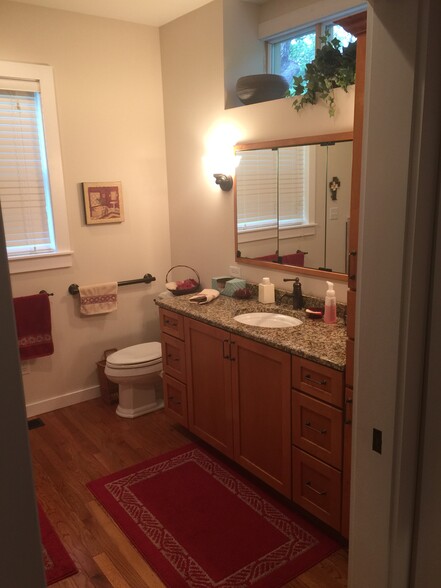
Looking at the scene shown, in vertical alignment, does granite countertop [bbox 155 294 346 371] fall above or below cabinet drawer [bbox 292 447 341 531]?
above

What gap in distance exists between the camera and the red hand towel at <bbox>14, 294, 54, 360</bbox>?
335cm

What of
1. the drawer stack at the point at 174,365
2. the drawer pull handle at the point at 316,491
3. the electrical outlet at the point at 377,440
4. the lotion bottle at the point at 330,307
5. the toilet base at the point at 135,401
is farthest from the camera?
the toilet base at the point at 135,401

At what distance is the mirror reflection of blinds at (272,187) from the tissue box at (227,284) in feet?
1.11

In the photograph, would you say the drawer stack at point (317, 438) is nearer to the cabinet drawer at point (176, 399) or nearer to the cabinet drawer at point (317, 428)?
the cabinet drawer at point (317, 428)

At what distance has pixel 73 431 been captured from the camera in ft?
11.2

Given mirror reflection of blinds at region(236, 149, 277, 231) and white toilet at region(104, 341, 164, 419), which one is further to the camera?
white toilet at region(104, 341, 164, 419)

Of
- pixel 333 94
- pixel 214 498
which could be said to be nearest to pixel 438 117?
pixel 333 94

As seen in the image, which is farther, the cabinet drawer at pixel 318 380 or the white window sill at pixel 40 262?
the white window sill at pixel 40 262

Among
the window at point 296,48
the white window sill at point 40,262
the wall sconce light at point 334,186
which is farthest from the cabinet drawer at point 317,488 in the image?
the window at point 296,48

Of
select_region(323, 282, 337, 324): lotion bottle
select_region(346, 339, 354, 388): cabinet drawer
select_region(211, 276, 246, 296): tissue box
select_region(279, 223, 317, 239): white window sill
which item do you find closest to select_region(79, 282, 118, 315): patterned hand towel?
select_region(211, 276, 246, 296): tissue box

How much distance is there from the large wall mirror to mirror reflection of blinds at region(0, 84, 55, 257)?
4.39 feet

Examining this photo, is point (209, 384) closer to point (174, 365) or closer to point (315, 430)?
point (174, 365)

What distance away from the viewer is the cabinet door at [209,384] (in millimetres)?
2766

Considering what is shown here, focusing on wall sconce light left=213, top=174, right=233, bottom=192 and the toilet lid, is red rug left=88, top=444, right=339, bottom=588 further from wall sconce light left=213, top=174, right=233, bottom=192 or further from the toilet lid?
wall sconce light left=213, top=174, right=233, bottom=192
